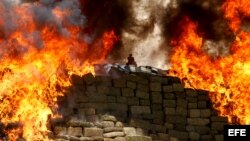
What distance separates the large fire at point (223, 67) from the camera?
15.9 meters

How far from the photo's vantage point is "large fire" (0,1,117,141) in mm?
13328

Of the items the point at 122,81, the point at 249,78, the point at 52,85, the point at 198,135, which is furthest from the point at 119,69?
the point at 249,78

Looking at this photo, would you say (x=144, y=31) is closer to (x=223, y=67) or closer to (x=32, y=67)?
(x=223, y=67)

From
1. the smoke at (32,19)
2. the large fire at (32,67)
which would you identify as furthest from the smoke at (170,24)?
the large fire at (32,67)

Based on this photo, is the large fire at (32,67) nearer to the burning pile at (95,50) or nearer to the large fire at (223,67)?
the burning pile at (95,50)

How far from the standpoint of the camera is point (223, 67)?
1673 centimetres

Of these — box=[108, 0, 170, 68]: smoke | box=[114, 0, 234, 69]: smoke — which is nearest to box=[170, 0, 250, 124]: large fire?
box=[114, 0, 234, 69]: smoke

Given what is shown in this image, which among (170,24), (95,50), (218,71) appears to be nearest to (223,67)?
(218,71)

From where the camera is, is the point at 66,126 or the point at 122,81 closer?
the point at 66,126

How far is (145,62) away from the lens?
19562 millimetres

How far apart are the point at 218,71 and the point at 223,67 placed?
0.93 ft

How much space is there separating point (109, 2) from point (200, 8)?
3.36 meters

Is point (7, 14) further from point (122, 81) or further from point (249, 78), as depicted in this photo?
point (249, 78)

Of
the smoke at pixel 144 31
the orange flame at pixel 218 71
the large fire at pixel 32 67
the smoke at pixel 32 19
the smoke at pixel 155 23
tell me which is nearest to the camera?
the large fire at pixel 32 67
